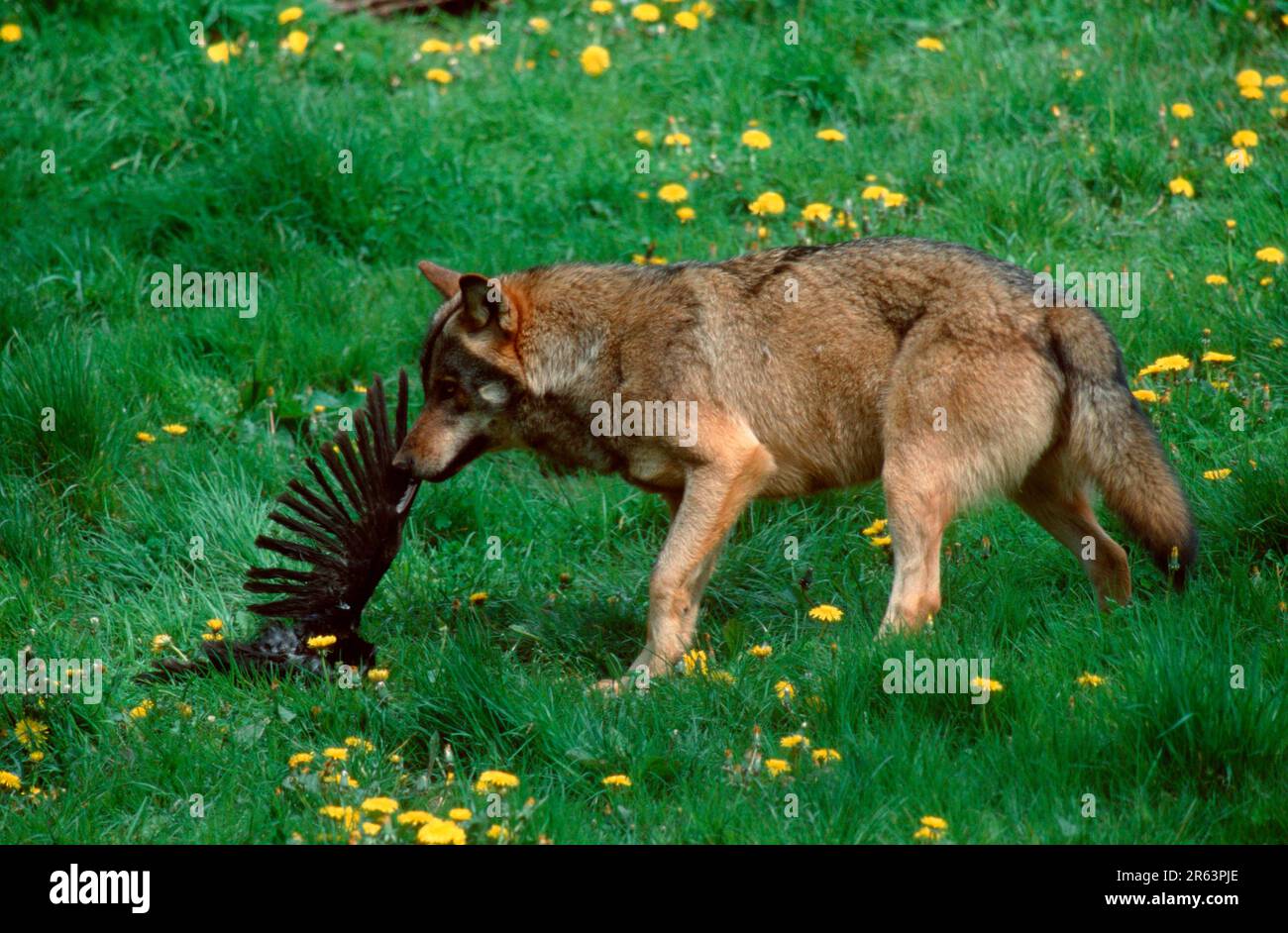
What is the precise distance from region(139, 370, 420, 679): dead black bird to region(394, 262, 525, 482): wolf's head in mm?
124

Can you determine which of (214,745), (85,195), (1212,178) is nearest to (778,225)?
(1212,178)

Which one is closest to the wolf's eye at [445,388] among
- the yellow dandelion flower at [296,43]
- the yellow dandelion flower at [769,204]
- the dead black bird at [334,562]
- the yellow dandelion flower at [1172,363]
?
the dead black bird at [334,562]

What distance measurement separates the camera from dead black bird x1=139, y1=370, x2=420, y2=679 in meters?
6.42

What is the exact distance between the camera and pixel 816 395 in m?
6.64

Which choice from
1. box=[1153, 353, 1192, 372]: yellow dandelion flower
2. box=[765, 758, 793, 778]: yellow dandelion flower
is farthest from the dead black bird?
box=[1153, 353, 1192, 372]: yellow dandelion flower

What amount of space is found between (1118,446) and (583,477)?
288cm

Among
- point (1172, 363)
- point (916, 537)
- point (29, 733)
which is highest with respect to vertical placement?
point (1172, 363)

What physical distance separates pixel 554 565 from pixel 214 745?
2085mm

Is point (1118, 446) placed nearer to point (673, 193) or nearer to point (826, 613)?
point (826, 613)

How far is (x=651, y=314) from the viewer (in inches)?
269

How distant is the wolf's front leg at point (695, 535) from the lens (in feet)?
21.1

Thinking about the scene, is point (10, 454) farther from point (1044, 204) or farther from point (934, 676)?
point (1044, 204)

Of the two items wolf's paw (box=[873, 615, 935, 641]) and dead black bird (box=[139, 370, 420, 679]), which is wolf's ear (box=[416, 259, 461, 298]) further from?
wolf's paw (box=[873, 615, 935, 641])

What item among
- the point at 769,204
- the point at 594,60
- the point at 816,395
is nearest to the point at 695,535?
the point at 816,395
